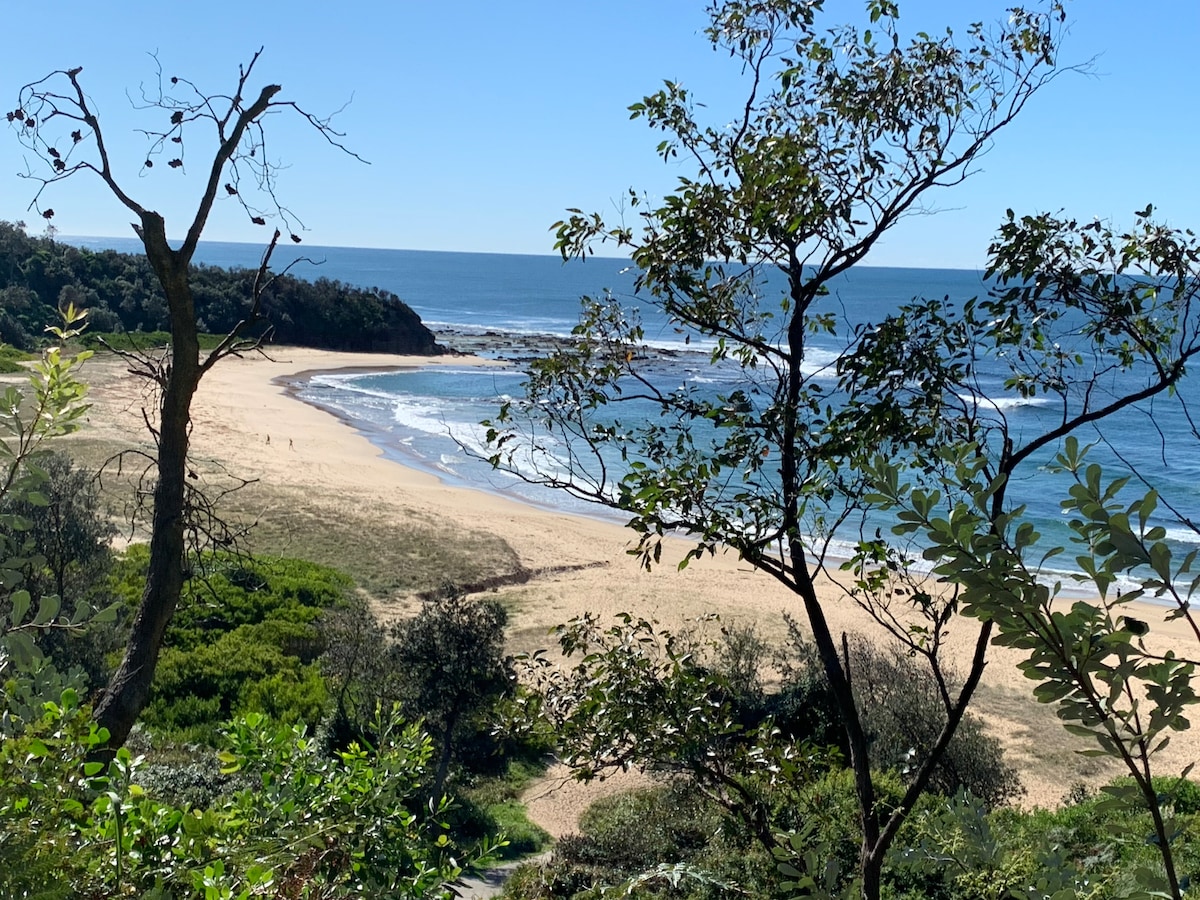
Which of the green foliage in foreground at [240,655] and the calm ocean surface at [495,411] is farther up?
the calm ocean surface at [495,411]

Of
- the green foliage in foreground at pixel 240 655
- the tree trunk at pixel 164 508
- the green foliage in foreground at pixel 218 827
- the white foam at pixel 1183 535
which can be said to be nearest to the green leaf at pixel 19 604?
the green foliage in foreground at pixel 218 827

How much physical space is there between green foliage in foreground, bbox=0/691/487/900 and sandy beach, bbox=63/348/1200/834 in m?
6.78

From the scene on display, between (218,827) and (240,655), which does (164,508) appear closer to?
(218,827)

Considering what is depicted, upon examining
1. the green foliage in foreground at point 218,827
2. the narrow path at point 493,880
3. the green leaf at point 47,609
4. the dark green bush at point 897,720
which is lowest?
the narrow path at point 493,880

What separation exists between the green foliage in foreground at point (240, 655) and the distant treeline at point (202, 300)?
39230mm

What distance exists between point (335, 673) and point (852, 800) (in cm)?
927

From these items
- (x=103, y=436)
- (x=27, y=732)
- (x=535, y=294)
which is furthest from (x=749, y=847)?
(x=535, y=294)

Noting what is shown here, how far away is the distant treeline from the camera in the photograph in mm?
60375

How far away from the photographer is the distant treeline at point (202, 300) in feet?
198

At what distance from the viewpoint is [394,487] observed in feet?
102

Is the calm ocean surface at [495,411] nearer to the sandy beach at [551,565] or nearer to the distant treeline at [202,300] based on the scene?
the sandy beach at [551,565]

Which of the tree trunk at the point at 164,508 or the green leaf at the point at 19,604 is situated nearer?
the green leaf at the point at 19,604

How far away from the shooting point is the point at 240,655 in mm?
16078

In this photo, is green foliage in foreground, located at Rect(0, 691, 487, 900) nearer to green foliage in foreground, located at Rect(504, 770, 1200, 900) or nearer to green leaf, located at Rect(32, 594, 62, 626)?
green leaf, located at Rect(32, 594, 62, 626)
